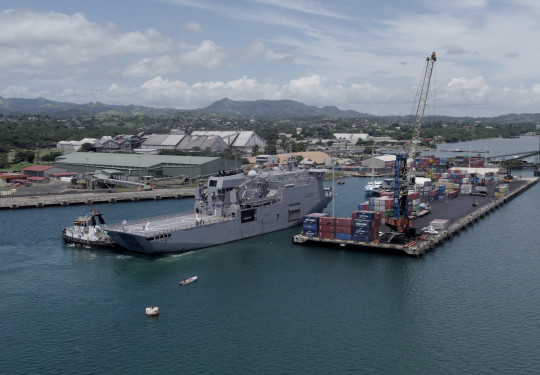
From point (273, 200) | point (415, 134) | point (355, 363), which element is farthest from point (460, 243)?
point (355, 363)

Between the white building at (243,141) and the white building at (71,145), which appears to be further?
the white building at (243,141)

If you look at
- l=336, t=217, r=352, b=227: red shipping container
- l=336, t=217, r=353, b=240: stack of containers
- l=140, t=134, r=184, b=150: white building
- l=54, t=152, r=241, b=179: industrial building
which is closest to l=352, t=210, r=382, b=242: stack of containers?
l=336, t=217, r=353, b=240: stack of containers

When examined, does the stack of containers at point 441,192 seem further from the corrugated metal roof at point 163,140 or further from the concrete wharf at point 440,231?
the corrugated metal roof at point 163,140

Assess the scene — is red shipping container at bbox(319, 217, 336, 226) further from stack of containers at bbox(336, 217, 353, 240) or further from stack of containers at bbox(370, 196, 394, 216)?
stack of containers at bbox(370, 196, 394, 216)

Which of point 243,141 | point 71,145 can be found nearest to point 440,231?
point 243,141

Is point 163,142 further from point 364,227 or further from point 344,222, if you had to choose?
point 364,227

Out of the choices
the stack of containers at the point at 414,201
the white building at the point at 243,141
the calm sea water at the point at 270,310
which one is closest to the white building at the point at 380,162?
the white building at the point at 243,141
